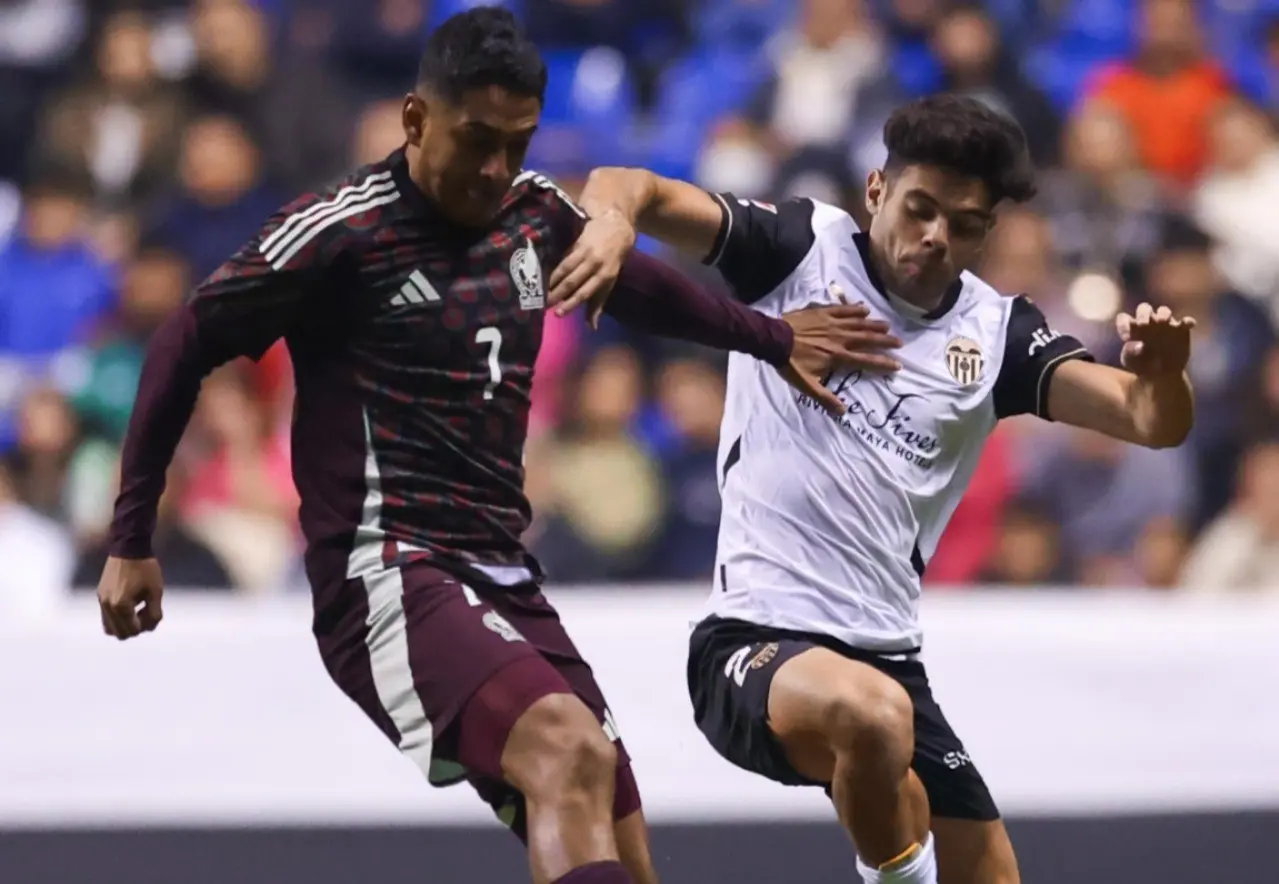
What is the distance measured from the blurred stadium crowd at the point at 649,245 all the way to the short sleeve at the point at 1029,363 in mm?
2849

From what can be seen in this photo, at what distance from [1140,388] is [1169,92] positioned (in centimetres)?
488

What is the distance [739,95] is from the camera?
851cm

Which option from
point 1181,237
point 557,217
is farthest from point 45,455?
point 1181,237

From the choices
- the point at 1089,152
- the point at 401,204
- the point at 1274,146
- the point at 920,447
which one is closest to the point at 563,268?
the point at 401,204

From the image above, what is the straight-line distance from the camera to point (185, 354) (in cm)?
336

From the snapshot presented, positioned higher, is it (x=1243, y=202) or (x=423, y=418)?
(x=1243, y=202)

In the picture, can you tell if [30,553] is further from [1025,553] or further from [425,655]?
[425,655]

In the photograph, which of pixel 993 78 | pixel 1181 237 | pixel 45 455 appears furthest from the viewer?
pixel 993 78

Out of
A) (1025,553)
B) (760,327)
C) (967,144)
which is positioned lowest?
(1025,553)

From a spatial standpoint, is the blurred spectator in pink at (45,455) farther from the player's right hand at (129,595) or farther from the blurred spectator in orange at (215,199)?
the player's right hand at (129,595)

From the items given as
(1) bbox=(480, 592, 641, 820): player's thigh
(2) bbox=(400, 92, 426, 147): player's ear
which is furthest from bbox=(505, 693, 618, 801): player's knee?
(2) bbox=(400, 92, 426, 147): player's ear

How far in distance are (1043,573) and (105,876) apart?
3530 millimetres

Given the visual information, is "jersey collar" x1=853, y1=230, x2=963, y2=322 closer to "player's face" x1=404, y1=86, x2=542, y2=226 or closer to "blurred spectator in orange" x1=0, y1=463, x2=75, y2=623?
"player's face" x1=404, y1=86, x2=542, y2=226

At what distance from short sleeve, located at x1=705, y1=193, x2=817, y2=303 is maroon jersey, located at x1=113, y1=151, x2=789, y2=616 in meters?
0.57
